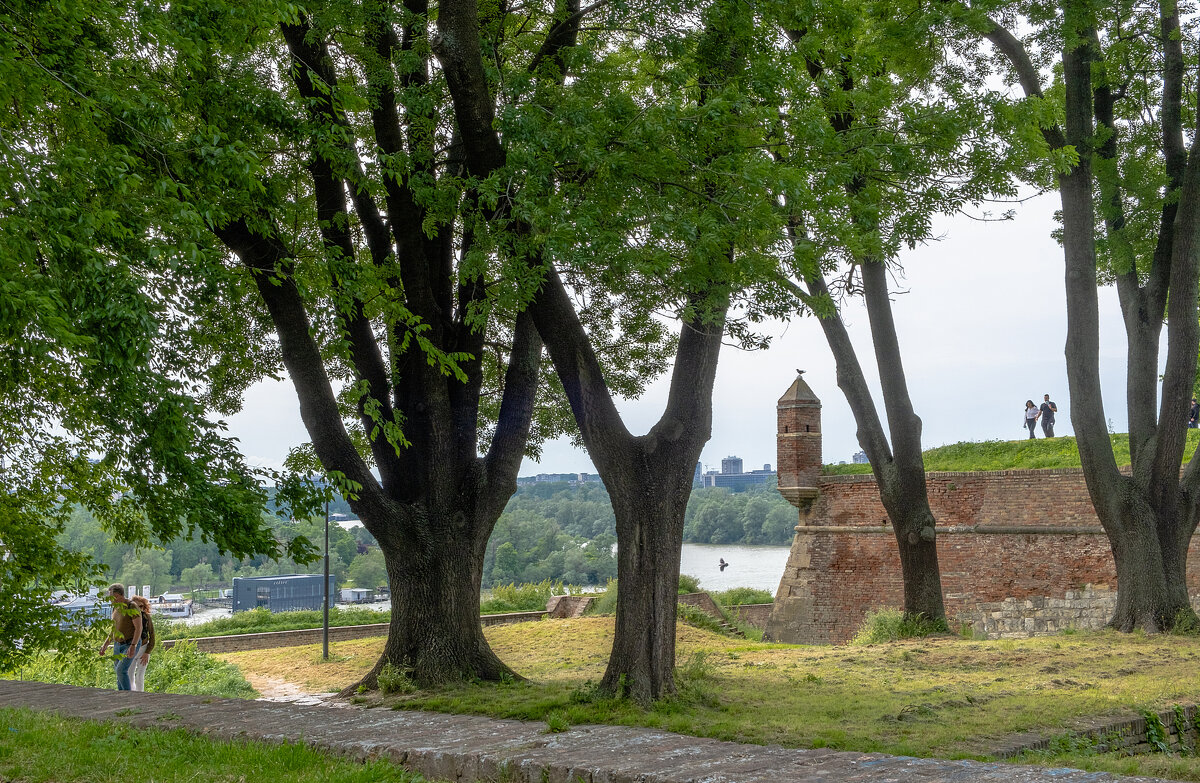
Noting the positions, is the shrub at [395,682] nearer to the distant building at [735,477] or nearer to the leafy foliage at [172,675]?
the leafy foliage at [172,675]

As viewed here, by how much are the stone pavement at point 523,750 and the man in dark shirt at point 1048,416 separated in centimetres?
1763

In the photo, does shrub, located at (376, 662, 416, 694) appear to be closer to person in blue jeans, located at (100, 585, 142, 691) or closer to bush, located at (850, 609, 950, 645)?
person in blue jeans, located at (100, 585, 142, 691)

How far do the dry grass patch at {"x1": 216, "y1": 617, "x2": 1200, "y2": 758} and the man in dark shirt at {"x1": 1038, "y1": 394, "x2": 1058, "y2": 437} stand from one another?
29.2 feet

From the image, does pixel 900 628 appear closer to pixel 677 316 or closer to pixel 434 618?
pixel 434 618

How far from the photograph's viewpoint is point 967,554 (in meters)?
19.1

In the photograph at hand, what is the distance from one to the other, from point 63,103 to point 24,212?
53.7 inches

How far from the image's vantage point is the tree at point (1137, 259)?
1280cm

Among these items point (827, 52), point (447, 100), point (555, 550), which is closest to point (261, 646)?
point (447, 100)

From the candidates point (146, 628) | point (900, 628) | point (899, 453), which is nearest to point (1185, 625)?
point (900, 628)

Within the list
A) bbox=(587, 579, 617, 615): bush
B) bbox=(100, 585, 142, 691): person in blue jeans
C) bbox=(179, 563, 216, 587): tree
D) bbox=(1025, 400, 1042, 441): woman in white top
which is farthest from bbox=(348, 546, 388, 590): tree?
bbox=(100, 585, 142, 691): person in blue jeans

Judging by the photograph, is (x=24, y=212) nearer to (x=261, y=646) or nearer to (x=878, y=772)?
(x=878, y=772)

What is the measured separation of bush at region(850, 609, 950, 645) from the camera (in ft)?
45.4

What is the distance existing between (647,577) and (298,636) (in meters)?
16.4

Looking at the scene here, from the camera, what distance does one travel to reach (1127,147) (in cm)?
1379
